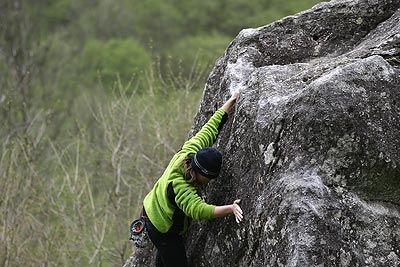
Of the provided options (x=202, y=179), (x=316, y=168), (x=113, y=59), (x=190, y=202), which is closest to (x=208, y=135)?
(x=202, y=179)

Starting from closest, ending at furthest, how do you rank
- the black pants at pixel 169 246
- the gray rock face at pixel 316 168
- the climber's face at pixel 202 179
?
the gray rock face at pixel 316 168 < the climber's face at pixel 202 179 < the black pants at pixel 169 246

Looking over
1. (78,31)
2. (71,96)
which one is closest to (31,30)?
(71,96)

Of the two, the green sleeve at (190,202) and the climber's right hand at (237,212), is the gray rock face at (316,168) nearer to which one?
the climber's right hand at (237,212)

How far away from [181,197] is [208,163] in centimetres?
29

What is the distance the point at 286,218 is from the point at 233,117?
4.38 feet

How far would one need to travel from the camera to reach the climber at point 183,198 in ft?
15.1

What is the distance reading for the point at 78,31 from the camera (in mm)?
25328

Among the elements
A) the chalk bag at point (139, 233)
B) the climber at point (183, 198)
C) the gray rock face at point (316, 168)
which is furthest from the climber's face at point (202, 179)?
the chalk bag at point (139, 233)

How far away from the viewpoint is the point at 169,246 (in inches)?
202

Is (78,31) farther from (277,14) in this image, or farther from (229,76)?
(229,76)

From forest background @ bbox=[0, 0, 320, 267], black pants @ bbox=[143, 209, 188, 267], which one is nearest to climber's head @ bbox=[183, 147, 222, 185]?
black pants @ bbox=[143, 209, 188, 267]

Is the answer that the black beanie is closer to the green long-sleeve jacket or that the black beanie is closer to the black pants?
the green long-sleeve jacket

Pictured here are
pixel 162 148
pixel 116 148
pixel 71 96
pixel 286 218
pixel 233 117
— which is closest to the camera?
pixel 286 218

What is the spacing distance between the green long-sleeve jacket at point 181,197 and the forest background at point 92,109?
534cm
